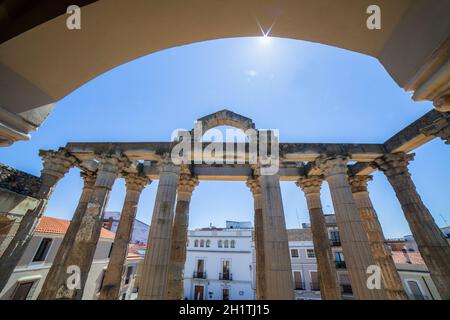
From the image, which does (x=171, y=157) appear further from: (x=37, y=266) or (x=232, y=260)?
(x=232, y=260)

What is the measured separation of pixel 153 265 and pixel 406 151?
11.8 m

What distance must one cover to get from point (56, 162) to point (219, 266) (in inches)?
1041

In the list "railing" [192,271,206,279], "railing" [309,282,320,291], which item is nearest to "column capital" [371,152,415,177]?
"railing" [309,282,320,291]

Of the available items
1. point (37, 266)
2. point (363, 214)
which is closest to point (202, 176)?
point (363, 214)

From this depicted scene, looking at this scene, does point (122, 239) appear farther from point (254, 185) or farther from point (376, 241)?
point (376, 241)

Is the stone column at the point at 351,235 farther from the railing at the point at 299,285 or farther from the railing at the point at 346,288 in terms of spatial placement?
the railing at the point at 299,285

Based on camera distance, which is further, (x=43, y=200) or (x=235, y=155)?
(x=235, y=155)

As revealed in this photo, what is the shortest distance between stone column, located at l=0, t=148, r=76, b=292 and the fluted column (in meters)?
1.18

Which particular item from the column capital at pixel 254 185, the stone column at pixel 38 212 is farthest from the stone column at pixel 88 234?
the column capital at pixel 254 185

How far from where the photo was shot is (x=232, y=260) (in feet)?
90.8

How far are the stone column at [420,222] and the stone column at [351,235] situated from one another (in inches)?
121

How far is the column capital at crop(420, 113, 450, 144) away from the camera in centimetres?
616

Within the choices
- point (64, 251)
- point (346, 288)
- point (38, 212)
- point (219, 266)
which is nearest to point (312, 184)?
point (64, 251)

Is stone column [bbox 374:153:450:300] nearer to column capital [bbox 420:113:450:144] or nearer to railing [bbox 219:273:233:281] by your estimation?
column capital [bbox 420:113:450:144]
